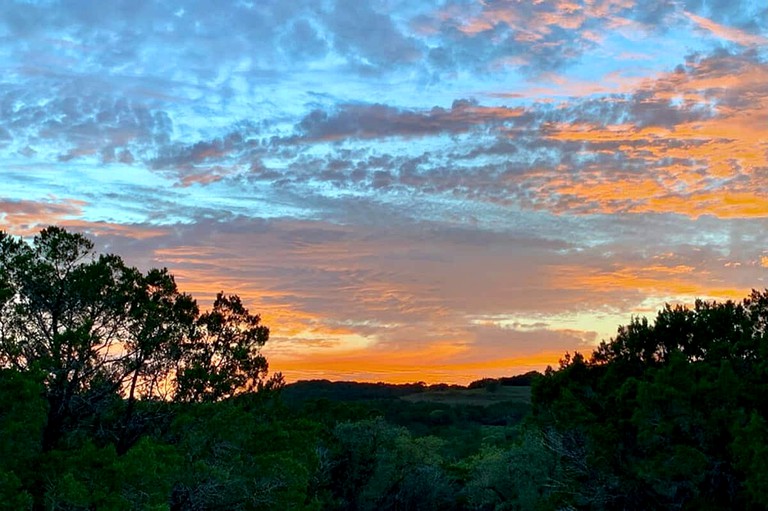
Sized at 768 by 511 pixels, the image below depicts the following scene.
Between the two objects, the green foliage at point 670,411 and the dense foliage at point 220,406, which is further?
the green foliage at point 670,411

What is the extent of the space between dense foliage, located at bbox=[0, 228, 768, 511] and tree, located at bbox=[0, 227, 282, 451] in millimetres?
67

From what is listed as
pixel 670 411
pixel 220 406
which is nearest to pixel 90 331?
pixel 220 406

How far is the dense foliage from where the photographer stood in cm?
2522

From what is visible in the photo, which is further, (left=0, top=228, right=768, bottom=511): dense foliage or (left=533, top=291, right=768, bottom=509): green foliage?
(left=533, top=291, right=768, bottom=509): green foliage

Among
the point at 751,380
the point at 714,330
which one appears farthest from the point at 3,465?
the point at 714,330

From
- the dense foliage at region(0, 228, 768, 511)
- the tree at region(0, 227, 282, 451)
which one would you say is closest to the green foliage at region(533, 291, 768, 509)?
the dense foliage at region(0, 228, 768, 511)

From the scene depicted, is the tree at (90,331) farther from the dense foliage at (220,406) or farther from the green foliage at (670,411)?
the green foliage at (670,411)

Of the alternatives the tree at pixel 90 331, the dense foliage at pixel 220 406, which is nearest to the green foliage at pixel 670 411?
the dense foliage at pixel 220 406

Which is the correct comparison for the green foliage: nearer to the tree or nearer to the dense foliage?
the dense foliage

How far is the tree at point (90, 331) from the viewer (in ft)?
96.9

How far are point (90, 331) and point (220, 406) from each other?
6395 millimetres

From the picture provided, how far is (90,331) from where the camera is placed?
3108cm

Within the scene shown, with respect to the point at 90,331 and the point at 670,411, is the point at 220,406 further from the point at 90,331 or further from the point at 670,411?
the point at 670,411

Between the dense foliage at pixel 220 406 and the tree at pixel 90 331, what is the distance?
67mm
